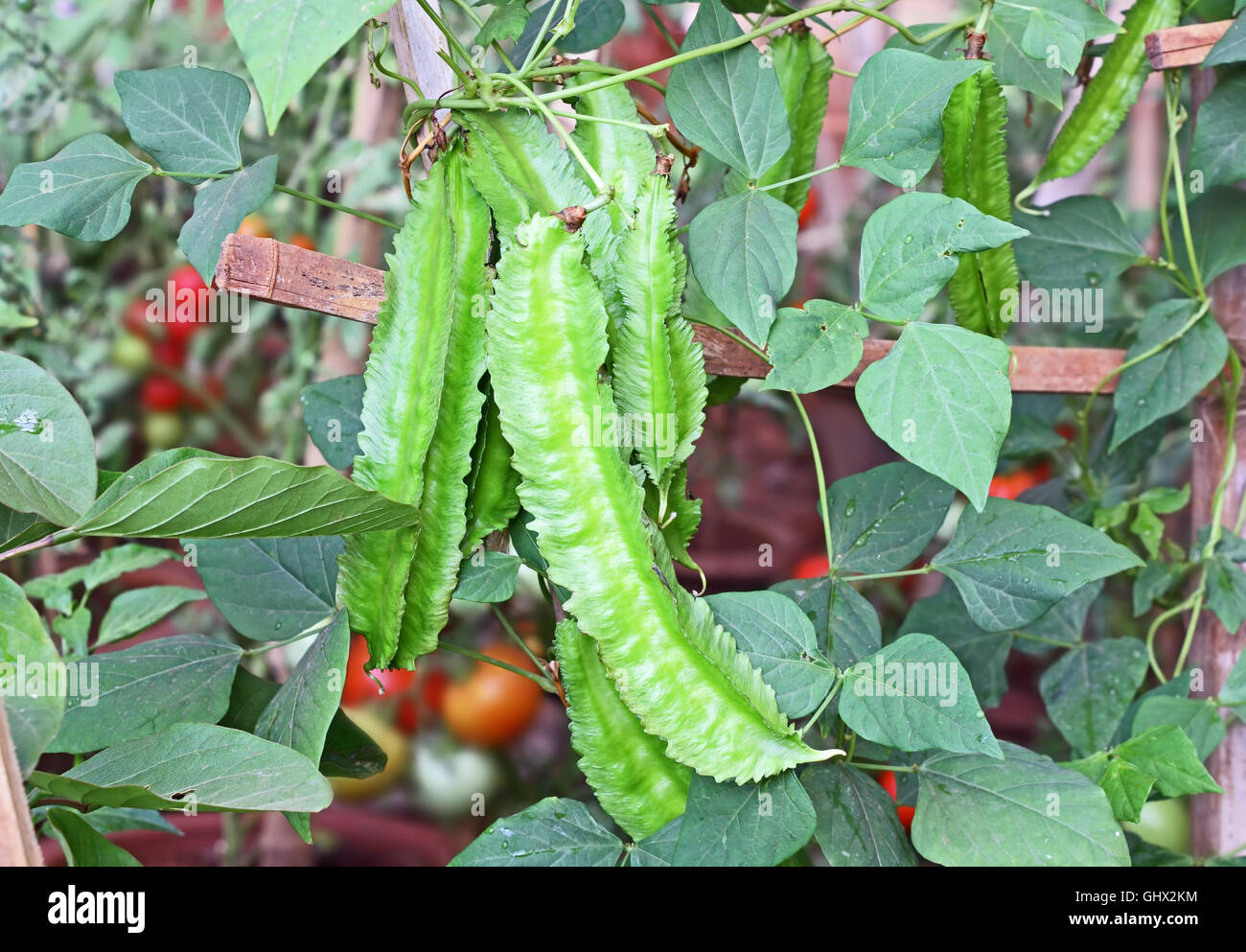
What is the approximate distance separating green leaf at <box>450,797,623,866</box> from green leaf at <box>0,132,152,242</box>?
1.36ft

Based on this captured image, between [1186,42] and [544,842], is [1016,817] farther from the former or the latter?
[1186,42]

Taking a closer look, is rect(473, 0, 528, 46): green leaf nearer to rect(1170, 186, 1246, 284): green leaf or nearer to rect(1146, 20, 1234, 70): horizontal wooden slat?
rect(1146, 20, 1234, 70): horizontal wooden slat

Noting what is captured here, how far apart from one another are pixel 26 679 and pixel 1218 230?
79 cm

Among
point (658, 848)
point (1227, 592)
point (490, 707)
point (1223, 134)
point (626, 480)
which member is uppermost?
point (1223, 134)

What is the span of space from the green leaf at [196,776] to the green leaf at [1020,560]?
38 cm

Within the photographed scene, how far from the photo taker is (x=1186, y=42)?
604 mm

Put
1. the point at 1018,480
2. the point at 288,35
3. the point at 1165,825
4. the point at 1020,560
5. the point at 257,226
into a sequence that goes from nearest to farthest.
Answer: the point at 288,35 → the point at 1020,560 → the point at 1165,825 → the point at 257,226 → the point at 1018,480

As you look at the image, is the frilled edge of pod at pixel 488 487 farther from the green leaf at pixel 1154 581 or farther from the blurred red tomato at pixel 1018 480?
the blurred red tomato at pixel 1018 480

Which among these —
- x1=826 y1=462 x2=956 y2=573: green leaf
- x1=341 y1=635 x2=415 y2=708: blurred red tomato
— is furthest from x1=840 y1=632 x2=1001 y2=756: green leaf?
x1=341 y1=635 x2=415 y2=708: blurred red tomato

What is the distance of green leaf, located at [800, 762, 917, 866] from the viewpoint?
51cm

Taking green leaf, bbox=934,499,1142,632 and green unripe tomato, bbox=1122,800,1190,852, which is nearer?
green leaf, bbox=934,499,1142,632

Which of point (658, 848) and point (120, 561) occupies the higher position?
point (120, 561)

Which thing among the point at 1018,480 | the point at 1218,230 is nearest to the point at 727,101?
the point at 1218,230
